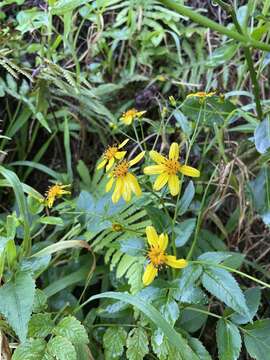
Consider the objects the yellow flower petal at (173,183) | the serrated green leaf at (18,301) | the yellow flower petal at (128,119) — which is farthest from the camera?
the yellow flower petal at (128,119)

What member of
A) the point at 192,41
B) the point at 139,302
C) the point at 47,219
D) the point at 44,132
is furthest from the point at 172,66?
the point at 139,302

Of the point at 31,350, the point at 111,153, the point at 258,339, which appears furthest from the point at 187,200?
the point at 31,350

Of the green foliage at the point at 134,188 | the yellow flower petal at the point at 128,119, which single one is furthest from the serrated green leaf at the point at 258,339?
the yellow flower petal at the point at 128,119

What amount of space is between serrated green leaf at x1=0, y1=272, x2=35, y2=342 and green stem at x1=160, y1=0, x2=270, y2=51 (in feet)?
1.55

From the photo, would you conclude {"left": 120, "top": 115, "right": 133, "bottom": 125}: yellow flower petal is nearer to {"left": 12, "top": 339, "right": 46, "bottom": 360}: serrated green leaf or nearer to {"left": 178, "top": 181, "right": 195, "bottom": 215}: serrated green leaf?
{"left": 178, "top": 181, "right": 195, "bottom": 215}: serrated green leaf

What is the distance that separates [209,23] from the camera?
2.87ft

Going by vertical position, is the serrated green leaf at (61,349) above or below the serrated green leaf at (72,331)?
above

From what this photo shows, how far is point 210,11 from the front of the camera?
164 cm

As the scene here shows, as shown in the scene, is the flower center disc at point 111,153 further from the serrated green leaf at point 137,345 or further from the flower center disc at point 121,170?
the serrated green leaf at point 137,345

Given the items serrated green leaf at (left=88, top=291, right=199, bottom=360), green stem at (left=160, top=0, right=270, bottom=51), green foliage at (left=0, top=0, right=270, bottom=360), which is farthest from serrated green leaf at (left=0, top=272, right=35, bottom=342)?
green stem at (left=160, top=0, right=270, bottom=51)

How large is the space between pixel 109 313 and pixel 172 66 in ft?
2.61

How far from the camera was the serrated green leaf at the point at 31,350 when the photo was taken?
860mm

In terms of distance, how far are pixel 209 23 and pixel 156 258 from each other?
37 cm

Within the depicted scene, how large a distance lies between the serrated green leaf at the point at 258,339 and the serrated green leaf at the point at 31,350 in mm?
324
